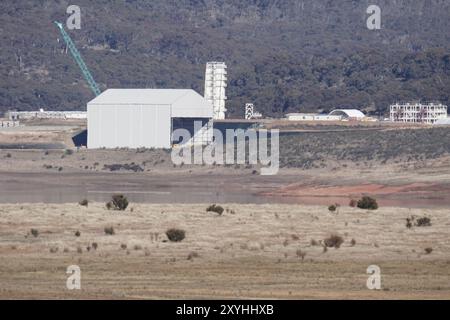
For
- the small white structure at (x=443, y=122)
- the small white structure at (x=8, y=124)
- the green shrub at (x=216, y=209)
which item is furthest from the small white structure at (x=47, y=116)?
the green shrub at (x=216, y=209)

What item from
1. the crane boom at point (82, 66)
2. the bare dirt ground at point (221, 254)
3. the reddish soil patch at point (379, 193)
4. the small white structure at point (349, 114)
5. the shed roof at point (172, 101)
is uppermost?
the crane boom at point (82, 66)

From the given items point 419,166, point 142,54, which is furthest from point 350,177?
point 142,54

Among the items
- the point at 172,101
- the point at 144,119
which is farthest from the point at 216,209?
the point at 144,119

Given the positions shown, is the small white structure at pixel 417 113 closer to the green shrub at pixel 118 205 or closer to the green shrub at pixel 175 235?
the green shrub at pixel 118 205

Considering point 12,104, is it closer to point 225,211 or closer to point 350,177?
point 350,177

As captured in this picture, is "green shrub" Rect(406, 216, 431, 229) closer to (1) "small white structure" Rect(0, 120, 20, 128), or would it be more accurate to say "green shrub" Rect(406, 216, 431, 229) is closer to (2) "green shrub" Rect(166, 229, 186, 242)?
(2) "green shrub" Rect(166, 229, 186, 242)

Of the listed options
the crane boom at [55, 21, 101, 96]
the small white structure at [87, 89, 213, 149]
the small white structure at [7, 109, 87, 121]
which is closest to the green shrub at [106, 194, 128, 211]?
the small white structure at [87, 89, 213, 149]

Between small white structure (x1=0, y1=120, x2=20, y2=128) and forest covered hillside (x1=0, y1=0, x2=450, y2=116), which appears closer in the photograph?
small white structure (x1=0, y1=120, x2=20, y2=128)

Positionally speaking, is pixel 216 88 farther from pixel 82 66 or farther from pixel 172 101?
pixel 82 66
